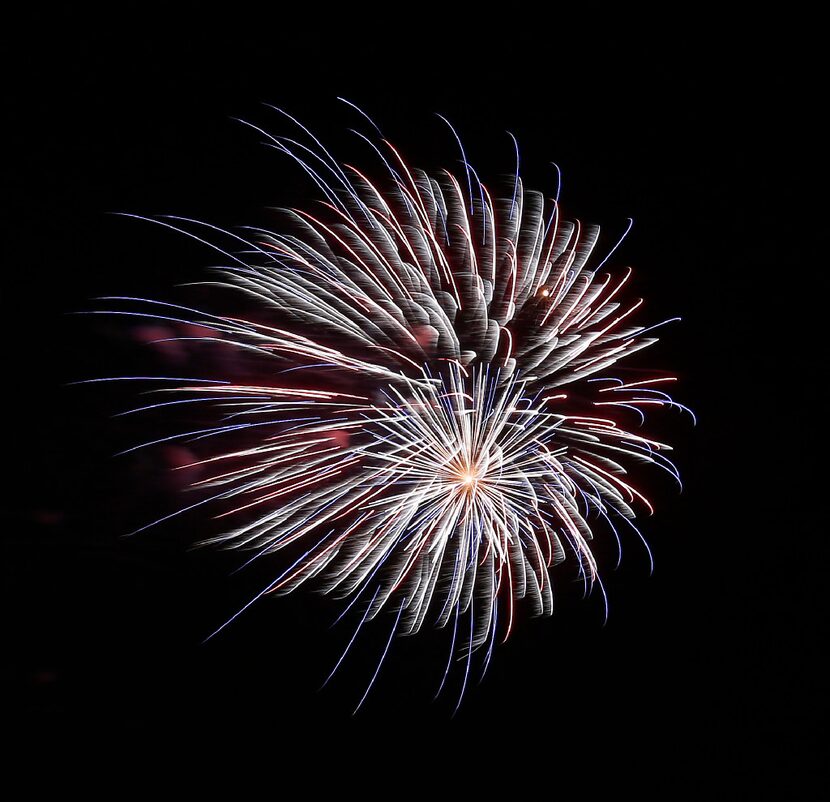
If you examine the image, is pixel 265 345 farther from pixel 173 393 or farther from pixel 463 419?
pixel 463 419

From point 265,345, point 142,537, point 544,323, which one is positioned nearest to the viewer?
point 265,345

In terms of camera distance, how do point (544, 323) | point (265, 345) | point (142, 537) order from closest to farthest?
point (265, 345) < point (544, 323) < point (142, 537)

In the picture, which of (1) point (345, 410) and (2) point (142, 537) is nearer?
(1) point (345, 410)

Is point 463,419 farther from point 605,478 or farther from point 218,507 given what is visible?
point 218,507

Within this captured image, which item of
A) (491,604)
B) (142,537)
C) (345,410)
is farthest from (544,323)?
(142,537)

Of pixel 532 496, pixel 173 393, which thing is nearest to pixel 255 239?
pixel 173 393

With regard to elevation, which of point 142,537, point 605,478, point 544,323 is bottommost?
point 605,478

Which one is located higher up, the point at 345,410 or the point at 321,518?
the point at 345,410
